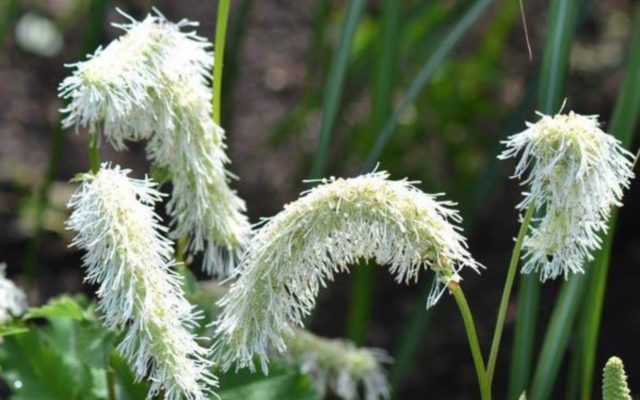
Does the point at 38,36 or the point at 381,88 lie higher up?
the point at 38,36

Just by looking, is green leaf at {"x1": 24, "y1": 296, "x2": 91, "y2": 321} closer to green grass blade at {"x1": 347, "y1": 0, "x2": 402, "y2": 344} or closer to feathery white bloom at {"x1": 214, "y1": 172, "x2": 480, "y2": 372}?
feathery white bloom at {"x1": 214, "y1": 172, "x2": 480, "y2": 372}

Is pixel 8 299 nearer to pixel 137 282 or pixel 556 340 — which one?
pixel 137 282

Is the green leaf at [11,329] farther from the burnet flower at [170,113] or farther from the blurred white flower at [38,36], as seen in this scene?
the blurred white flower at [38,36]

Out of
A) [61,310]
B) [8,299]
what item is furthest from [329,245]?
[8,299]

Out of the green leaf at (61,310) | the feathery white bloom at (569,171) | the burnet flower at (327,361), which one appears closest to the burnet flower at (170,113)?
the green leaf at (61,310)

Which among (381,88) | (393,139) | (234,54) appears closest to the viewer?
(381,88)
